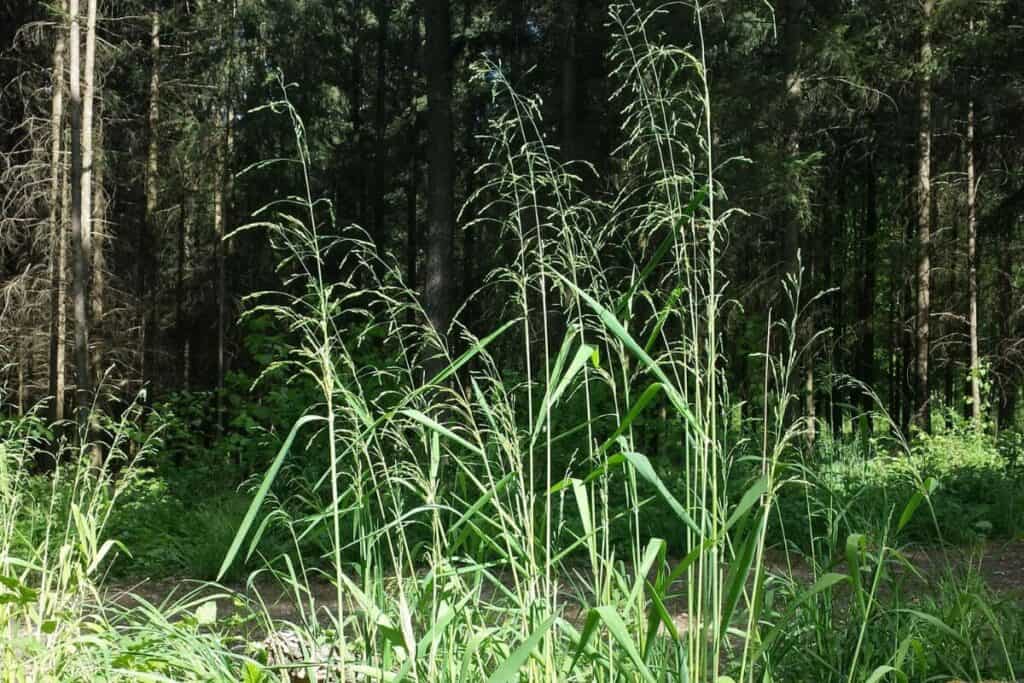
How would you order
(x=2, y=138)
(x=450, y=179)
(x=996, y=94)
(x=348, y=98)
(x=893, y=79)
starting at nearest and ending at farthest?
(x=450, y=179)
(x=996, y=94)
(x=893, y=79)
(x=2, y=138)
(x=348, y=98)

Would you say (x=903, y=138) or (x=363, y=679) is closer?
(x=363, y=679)

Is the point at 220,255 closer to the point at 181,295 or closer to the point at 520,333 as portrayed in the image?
the point at 181,295

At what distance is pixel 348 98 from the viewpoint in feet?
65.6

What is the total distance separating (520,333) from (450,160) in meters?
2.36

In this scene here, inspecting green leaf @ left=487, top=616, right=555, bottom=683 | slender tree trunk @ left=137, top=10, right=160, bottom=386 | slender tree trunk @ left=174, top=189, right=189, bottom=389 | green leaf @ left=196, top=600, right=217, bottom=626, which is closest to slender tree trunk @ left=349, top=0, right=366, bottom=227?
slender tree trunk @ left=174, top=189, right=189, bottom=389

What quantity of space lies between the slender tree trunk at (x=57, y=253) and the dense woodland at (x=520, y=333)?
Result: 90mm

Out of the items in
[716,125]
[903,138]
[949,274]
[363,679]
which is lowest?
[363,679]

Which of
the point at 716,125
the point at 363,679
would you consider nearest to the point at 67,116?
the point at 716,125

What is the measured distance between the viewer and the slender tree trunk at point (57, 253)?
1304cm

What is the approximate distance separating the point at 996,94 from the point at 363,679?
42.5 feet

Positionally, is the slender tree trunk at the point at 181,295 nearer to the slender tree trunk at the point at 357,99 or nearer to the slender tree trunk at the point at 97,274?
the slender tree trunk at the point at 357,99

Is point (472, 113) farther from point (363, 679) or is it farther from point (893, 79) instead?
point (363, 679)

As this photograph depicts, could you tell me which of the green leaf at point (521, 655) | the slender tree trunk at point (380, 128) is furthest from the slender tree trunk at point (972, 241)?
the green leaf at point (521, 655)

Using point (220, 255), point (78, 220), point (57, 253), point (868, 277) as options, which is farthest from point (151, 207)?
point (868, 277)
